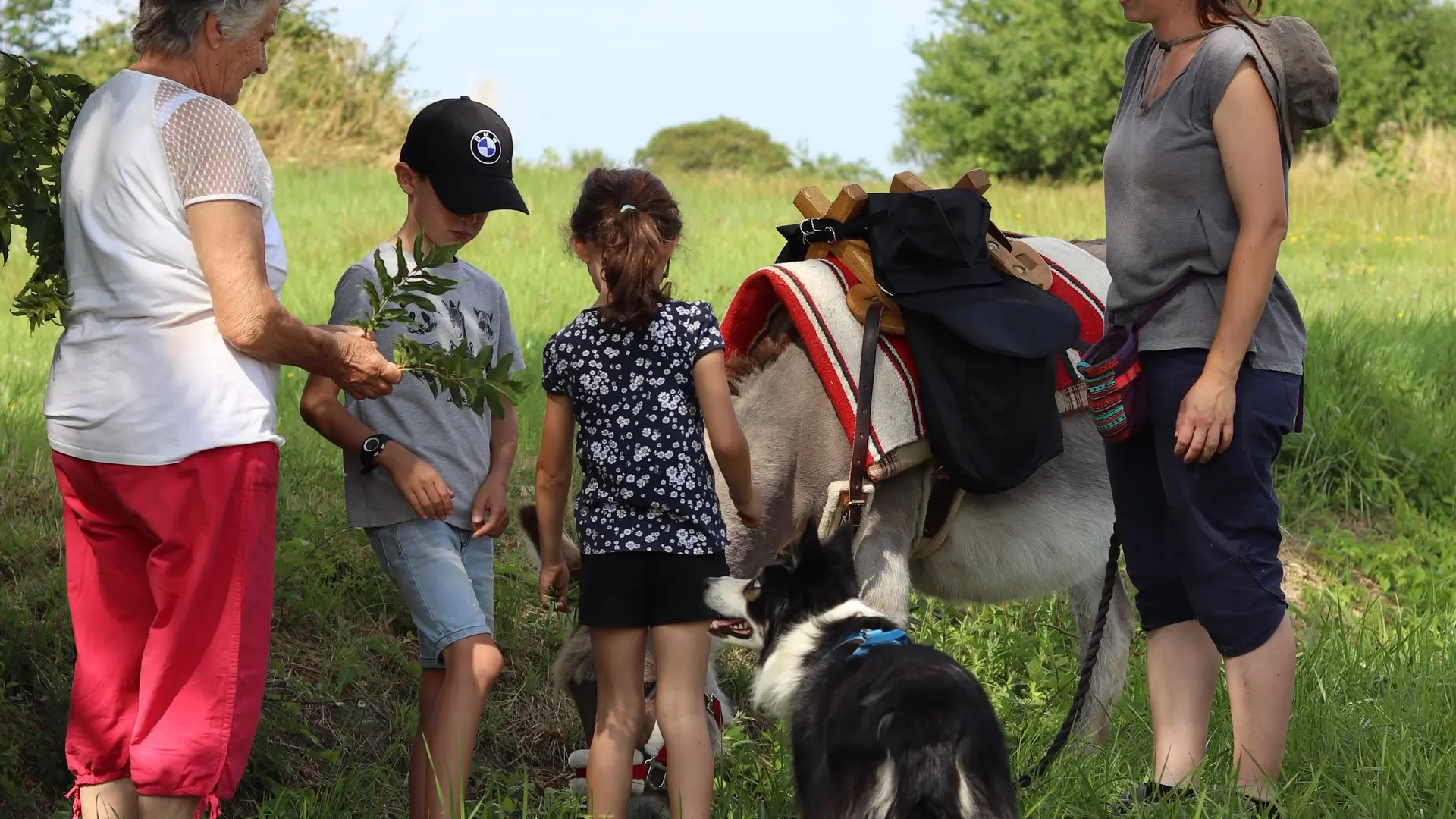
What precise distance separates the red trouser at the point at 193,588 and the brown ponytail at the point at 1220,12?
80.5 inches

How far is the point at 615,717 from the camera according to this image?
2984 mm

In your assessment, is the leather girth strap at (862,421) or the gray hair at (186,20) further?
the leather girth strap at (862,421)

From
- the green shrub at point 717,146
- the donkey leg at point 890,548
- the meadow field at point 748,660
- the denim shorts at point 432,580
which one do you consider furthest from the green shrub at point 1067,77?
the denim shorts at point 432,580

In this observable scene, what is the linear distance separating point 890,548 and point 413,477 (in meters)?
1.30

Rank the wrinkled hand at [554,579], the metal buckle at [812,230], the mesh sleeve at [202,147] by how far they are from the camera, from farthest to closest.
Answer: the metal buckle at [812,230]
the wrinkled hand at [554,579]
the mesh sleeve at [202,147]

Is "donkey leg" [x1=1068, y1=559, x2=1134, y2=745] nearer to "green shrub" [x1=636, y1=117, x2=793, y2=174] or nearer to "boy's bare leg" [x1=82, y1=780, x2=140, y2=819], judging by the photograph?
"boy's bare leg" [x1=82, y1=780, x2=140, y2=819]

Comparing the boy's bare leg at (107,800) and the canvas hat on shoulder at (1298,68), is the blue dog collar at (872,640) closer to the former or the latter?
the canvas hat on shoulder at (1298,68)

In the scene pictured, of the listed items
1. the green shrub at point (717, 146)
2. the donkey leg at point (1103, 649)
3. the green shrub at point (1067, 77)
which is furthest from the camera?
the green shrub at point (717, 146)

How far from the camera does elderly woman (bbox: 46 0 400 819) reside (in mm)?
2354

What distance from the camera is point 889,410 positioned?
Result: 11.4 ft

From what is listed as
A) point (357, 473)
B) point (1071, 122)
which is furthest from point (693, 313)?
point (1071, 122)

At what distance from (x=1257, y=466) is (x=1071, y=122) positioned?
83.6ft

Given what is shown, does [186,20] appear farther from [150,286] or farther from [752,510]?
[752,510]

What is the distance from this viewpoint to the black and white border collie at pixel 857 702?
2412 millimetres
